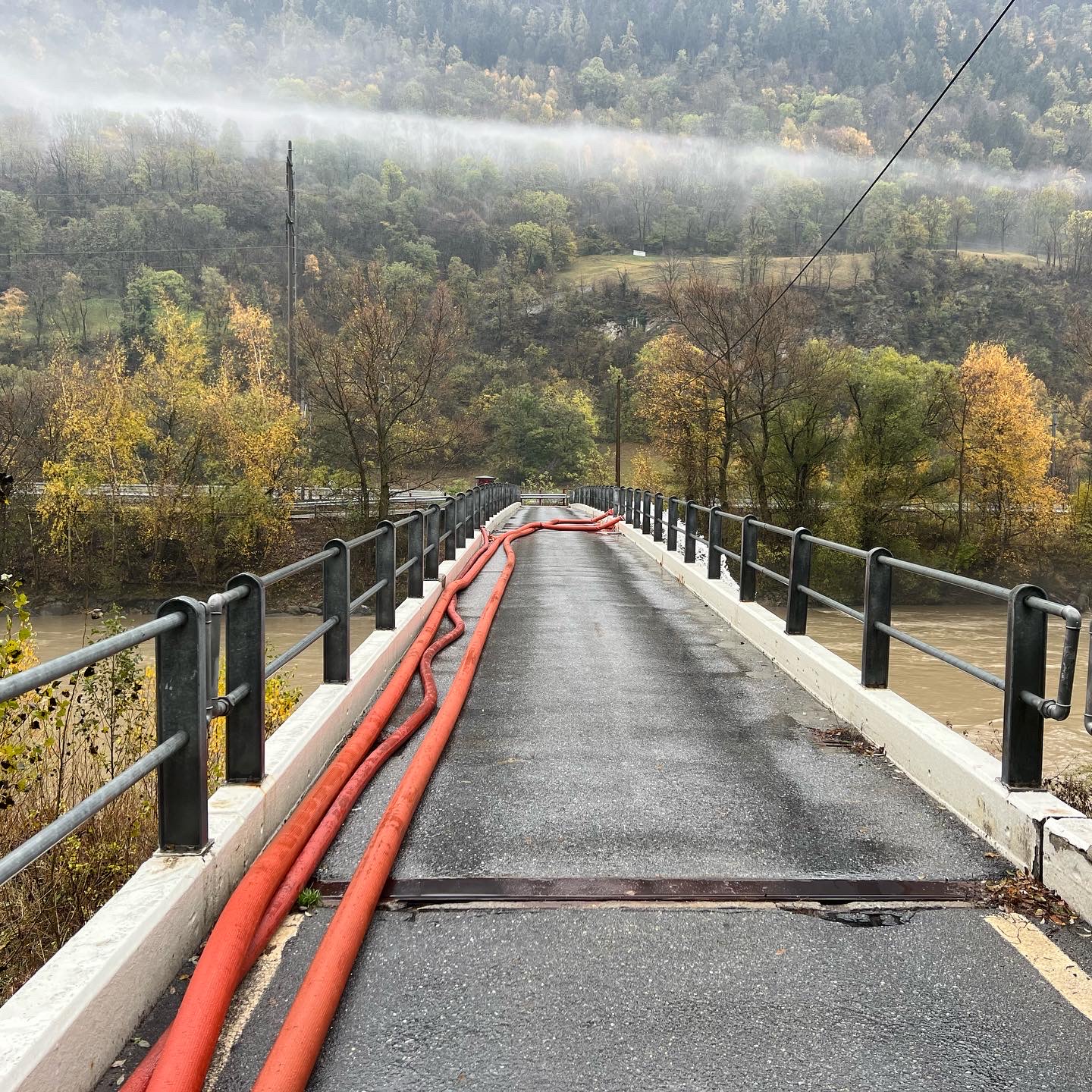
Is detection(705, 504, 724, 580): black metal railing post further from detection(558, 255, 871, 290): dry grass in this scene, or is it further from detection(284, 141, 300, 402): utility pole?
detection(558, 255, 871, 290): dry grass

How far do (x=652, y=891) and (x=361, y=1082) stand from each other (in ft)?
4.78

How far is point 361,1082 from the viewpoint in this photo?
254 centimetres

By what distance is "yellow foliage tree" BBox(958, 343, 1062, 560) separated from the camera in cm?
4912

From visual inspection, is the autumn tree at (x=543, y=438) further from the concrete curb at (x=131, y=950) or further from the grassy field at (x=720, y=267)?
the concrete curb at (x=131, y=950)

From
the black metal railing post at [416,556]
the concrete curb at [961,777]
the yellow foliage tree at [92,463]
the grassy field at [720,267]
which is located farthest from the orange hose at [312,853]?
the grassy field at [720,267]

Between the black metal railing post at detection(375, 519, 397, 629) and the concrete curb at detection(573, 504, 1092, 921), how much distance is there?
327 centimetres

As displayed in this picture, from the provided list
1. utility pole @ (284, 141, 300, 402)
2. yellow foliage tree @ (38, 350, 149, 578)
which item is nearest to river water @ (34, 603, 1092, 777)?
yellow foliage tree @ (38, 350, 149, 578)

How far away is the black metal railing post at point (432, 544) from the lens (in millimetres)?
11555

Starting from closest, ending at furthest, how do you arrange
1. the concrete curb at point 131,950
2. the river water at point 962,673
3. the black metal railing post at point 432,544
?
the concrete curb at point 131,950 < the black metal railing post at point 432,544 < the river water at point 962,673

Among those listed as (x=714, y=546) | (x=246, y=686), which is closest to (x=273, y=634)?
(x=714, y=546)

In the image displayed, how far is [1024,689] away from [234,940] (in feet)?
10.7

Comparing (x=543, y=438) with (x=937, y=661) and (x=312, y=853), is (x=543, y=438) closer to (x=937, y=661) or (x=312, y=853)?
(x=937, y=661)

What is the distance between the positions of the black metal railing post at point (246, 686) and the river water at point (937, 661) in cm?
872

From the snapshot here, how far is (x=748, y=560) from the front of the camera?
1010cm
